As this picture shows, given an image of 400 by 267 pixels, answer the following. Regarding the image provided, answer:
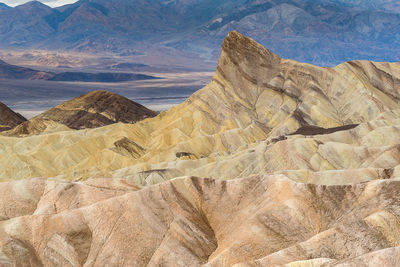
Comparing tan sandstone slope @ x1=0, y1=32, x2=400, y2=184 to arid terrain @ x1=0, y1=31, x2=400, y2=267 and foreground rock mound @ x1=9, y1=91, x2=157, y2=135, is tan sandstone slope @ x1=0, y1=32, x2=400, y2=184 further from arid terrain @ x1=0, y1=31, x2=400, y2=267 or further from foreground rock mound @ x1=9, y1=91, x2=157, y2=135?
foreground rock mound @ x1=9, y1=91, x2=157, y2=135

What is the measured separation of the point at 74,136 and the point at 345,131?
63.1m

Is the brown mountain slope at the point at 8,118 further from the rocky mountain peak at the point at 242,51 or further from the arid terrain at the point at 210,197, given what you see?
the rocky mountain peak at the point at 242,51

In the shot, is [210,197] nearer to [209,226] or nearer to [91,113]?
[209,226]

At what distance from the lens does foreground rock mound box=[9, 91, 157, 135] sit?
517ft

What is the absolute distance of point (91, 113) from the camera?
172 metres

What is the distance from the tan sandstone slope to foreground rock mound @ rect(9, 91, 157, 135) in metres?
41.9

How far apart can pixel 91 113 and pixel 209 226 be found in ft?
430

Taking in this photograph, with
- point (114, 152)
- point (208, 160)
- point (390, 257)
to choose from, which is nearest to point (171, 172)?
point (208, 160)

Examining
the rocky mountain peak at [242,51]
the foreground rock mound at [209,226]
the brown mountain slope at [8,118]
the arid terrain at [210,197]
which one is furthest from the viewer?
the brown mountain slope at [8,118]

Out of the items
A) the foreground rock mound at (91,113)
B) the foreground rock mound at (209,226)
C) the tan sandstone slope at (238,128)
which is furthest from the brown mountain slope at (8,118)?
the foreground rock mound at (209,226)

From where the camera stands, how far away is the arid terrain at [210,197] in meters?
41.4

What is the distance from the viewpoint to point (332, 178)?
58625mm

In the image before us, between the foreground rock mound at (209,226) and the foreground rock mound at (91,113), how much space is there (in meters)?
105

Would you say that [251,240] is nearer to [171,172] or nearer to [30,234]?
[30,234]
